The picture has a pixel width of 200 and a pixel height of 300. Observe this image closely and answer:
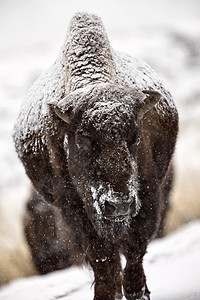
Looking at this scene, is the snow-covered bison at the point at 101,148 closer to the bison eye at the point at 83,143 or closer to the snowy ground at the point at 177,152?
the bison eye at the point at 83,143

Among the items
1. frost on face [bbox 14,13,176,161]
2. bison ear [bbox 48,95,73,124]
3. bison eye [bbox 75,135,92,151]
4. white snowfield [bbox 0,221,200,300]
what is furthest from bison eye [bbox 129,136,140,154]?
white snowfield [bbox 0,221,200,300]

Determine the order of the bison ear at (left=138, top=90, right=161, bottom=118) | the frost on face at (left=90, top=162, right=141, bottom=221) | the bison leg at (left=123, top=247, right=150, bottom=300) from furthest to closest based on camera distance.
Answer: the bison leg at (left=123, top=247, right=150, bottom=300) < the bison ear at (left=138, top=90, right=161, bottom=118) < the frost on face at (left=90, top=162, right=141, bottom=221)

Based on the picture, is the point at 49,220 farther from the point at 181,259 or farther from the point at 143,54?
the point at 143,54

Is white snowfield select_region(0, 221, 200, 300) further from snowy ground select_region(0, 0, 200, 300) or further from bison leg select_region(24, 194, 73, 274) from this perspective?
bison leg select_region(24, 194, 73, 274)

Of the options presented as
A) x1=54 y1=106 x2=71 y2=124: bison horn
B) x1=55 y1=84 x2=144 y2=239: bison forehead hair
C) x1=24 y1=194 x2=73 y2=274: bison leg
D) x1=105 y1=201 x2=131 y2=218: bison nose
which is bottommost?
x1=105 y1=201 x2=131 y2=218: bison nose

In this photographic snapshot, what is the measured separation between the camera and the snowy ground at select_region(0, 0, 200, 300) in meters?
5.05

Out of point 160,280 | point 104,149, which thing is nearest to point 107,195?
point 104,149

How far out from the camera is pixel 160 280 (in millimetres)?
4727

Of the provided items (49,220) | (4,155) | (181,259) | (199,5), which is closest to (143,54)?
(4,155)

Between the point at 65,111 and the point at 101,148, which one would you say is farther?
the point at 65,111

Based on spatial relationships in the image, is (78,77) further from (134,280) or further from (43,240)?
(43,240)

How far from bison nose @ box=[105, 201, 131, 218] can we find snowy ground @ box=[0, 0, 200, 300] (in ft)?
3.06

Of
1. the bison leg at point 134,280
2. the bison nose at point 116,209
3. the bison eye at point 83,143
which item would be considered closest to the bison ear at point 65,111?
the bison eye at point 83,143

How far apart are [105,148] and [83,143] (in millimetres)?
226
